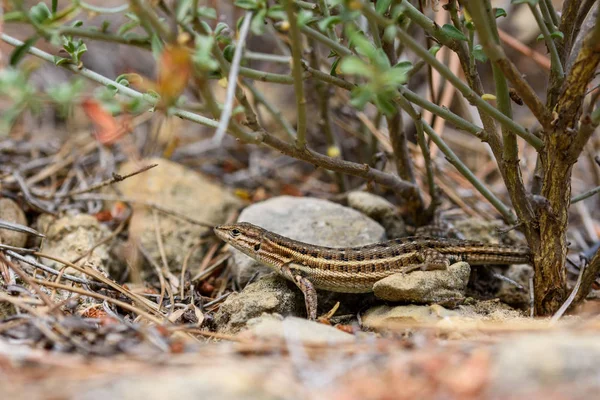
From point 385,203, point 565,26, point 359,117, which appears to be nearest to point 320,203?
point 385,203

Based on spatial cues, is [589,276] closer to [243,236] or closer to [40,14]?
[243,236]

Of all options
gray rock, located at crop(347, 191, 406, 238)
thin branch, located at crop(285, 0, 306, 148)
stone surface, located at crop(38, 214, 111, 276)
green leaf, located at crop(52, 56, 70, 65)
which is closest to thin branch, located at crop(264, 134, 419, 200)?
thin branch, located at crop(285, 0, 306, 148)

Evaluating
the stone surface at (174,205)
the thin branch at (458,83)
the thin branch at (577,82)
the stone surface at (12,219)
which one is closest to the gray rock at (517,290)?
the thin branch at (458,83)

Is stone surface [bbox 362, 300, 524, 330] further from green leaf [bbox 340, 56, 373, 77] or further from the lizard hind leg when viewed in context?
green leaf [bbox 340, 56, 373, 77]

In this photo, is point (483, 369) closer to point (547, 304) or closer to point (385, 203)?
Answer: point (547, 304)

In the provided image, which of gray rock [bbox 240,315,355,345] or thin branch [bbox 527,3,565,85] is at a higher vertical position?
thin branch [bbox 527,3,565,85]

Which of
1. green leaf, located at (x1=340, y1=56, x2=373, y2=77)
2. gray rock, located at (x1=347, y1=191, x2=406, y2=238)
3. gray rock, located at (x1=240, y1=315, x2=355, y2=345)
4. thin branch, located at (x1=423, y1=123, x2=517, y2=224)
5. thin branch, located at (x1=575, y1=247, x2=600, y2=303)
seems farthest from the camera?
gray rock, located at (x1=347, y1=191, x2=406, y2=238)
